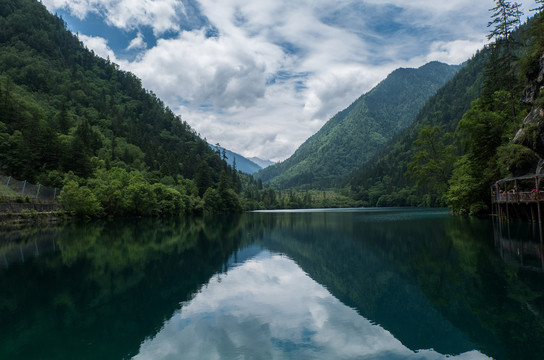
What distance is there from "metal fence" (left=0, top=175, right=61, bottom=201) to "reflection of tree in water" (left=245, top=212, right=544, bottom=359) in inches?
1779

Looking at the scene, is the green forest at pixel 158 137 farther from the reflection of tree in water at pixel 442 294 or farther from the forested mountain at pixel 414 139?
the reflection of tree in water at pixel 442 294

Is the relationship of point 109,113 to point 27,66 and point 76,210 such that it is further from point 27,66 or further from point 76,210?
point 76,210

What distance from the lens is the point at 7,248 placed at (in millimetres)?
23594

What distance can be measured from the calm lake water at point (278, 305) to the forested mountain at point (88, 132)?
4769 cm

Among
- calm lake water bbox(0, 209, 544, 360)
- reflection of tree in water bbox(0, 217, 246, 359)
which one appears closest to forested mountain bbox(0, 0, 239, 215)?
reflection of tree in water bbox(0, 217, 246, 359)

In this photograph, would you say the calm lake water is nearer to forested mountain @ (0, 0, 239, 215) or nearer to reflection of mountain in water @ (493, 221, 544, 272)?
reflection of mountain in water @ (493, 221, 544, 272)

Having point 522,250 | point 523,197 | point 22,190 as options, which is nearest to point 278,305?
point 522,250

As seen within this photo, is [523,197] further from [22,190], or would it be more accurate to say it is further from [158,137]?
[158,137]

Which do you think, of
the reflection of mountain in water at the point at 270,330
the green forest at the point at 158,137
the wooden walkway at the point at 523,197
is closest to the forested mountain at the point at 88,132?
the green forest at the point at 158,137

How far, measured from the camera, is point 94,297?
39.5 feet

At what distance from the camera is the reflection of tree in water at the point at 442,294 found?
806 centimetres

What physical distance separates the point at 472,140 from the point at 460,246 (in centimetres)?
3136

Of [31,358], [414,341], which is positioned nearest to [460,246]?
[414,341]

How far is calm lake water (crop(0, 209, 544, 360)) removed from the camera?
779 centimetres
